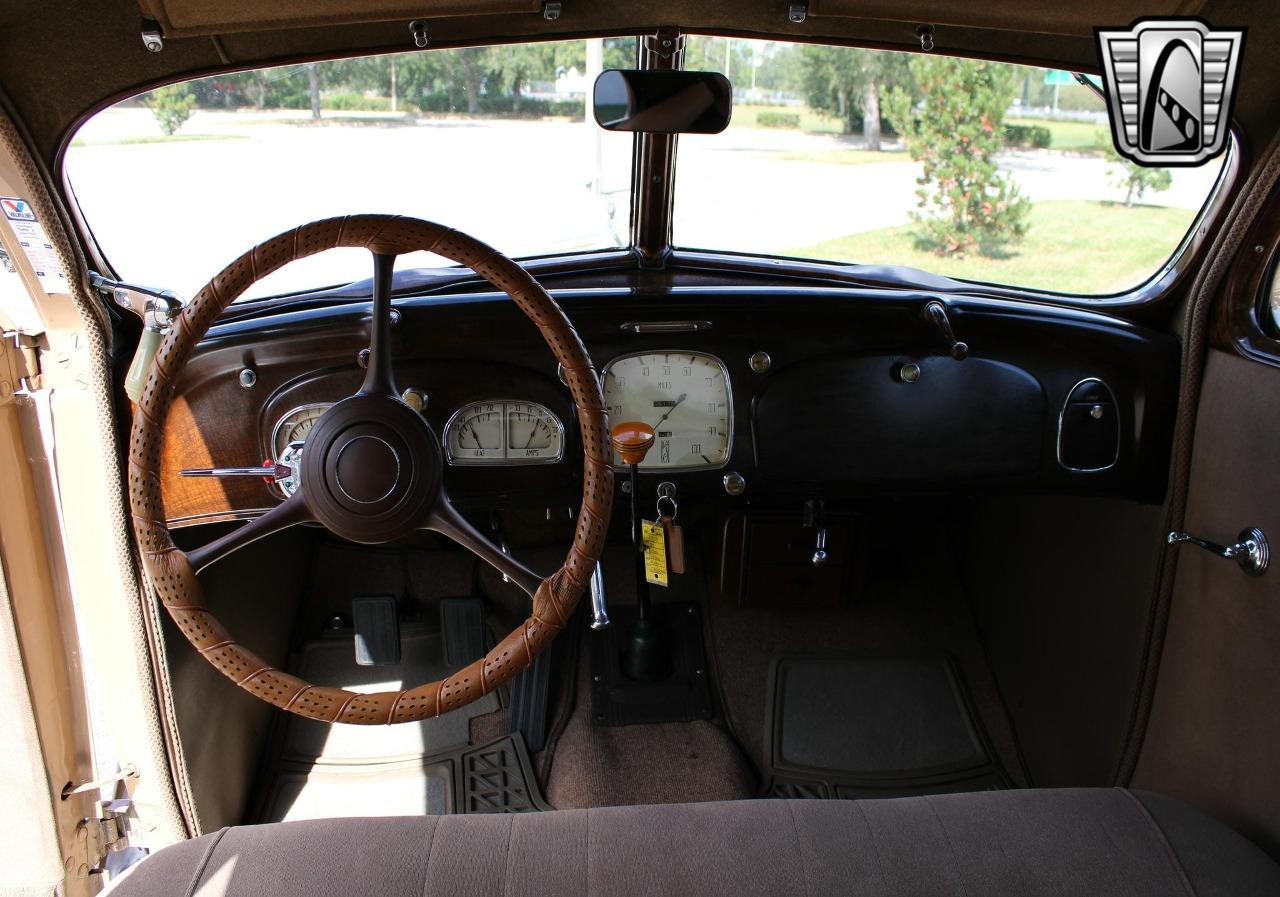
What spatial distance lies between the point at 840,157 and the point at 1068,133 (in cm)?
53

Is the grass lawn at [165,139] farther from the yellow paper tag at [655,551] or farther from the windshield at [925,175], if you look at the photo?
the yellow paper tag at [655,551]

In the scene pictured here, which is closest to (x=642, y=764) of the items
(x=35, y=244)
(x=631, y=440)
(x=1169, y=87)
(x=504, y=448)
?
(x=504, y=448)

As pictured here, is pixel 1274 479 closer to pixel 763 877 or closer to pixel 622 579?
pixel 763 877

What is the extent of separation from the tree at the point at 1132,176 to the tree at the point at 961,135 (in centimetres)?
19

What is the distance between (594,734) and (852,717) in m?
0.74

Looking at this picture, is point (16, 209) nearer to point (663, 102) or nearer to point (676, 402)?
point (663, 102)

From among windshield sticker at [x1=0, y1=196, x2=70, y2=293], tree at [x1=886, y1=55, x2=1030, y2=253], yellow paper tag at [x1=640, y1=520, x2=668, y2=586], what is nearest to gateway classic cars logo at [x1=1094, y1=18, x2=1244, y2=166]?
tree at [x1=886, y1=55, x2=1030, y2=253]

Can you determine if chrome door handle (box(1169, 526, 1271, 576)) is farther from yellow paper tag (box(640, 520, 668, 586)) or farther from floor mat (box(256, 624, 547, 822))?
floor mat (box(256, 624, 547, 822))

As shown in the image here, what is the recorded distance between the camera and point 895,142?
207cm

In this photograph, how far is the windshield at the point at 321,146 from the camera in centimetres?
191

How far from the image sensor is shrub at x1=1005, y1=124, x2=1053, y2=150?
2098 mm

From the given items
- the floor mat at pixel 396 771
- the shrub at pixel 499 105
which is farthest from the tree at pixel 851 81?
the floor mat at pixel 396 771

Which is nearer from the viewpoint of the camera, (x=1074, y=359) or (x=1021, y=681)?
(x=1074, y=359)

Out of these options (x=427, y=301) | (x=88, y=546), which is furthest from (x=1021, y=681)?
(x=88, y=546)
